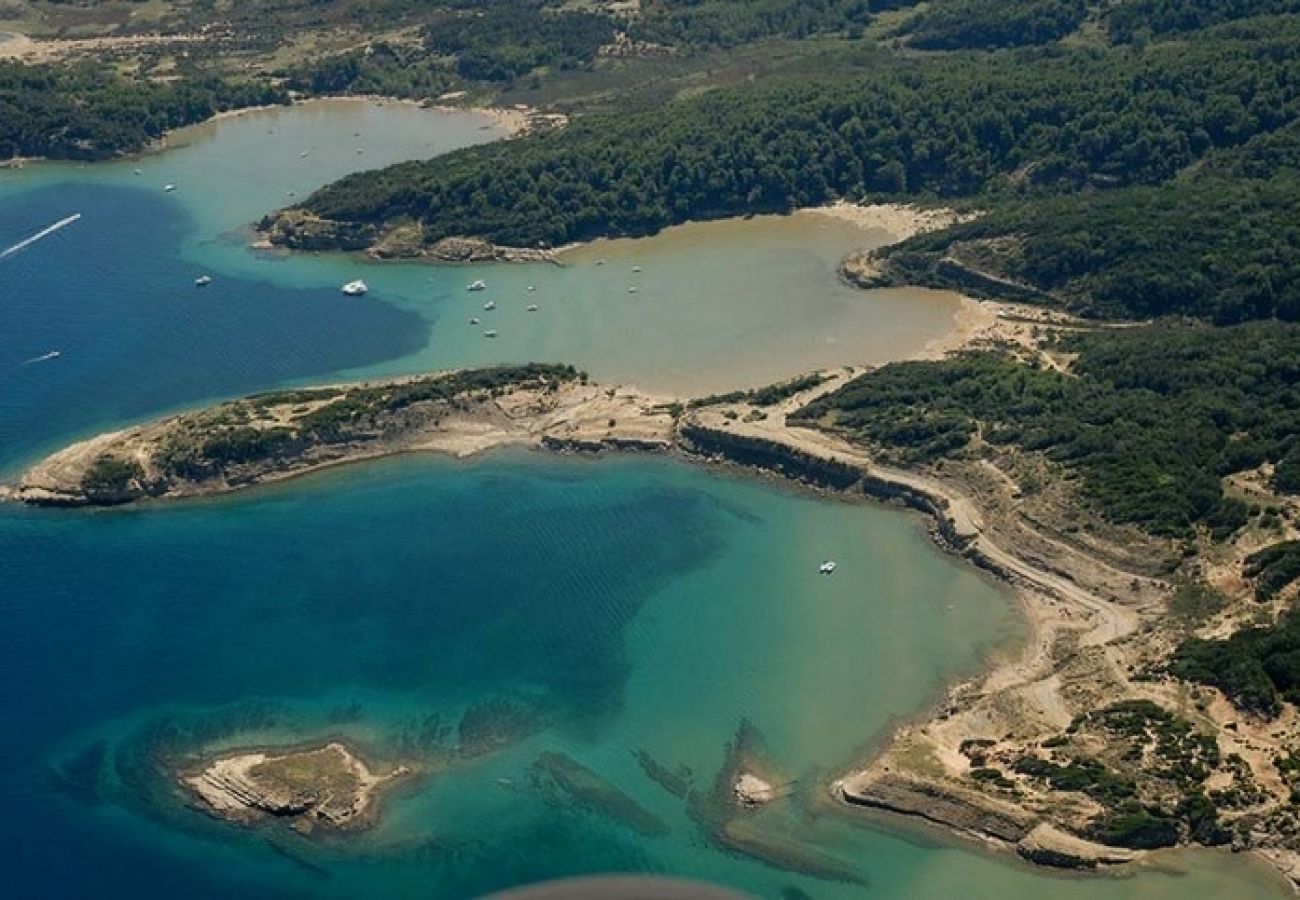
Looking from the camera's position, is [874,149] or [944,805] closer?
[944,805]

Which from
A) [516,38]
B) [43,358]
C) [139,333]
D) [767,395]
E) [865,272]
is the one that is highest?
[516,38]

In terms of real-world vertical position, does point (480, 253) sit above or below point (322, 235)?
below

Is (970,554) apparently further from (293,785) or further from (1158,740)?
Result: (293,785)

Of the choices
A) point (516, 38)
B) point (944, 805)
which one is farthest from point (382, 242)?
point (944, 805)

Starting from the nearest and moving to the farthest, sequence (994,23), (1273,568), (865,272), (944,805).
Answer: (944,805) → (1273,568) → (865,272) → (994,23)

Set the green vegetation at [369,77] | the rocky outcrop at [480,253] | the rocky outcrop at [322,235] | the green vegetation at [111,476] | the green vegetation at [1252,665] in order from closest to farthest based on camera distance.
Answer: the green vegetation at [1252,665]
the green vegetation at [111,476]
the rocky outcrop at [480,253]
the rocky outcrop at [322,235]
the green vegetation at [369,77]

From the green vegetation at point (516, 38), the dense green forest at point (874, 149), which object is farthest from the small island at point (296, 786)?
the green vegetation at point (516, 38)

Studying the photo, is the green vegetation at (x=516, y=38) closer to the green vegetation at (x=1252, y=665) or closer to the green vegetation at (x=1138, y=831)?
the green vegetation at (x=1252, y=665)
